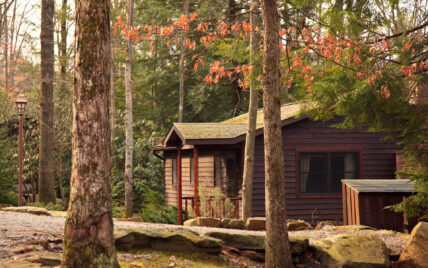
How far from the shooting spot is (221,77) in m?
9.59

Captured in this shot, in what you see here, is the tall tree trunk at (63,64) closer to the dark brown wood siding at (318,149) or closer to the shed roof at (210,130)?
the shed roof at (210,130)

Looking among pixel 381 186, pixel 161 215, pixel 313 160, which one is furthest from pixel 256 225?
pixel 161 215

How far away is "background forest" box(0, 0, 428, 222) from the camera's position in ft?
28.6

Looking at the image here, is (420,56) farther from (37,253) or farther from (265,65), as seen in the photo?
(37,253)

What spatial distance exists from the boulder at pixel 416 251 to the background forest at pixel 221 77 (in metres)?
0.66

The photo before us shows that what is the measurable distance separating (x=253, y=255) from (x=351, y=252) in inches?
66.8

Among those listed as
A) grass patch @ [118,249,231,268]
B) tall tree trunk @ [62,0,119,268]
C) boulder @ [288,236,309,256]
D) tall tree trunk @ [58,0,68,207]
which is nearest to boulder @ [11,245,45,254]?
grass patch @ [118,249,231,268]

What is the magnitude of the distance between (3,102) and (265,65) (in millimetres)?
23271

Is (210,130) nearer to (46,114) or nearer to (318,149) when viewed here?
(318,149)

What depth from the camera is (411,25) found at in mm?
8812

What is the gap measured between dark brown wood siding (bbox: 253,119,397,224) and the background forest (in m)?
2.53

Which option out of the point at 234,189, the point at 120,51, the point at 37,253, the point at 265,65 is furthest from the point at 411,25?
the point at 120,51

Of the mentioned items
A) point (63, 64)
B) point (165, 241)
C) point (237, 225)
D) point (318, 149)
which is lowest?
point (237, 225)

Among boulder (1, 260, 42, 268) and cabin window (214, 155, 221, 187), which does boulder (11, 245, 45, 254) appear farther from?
cabin window (214, 155, 221, 187)
